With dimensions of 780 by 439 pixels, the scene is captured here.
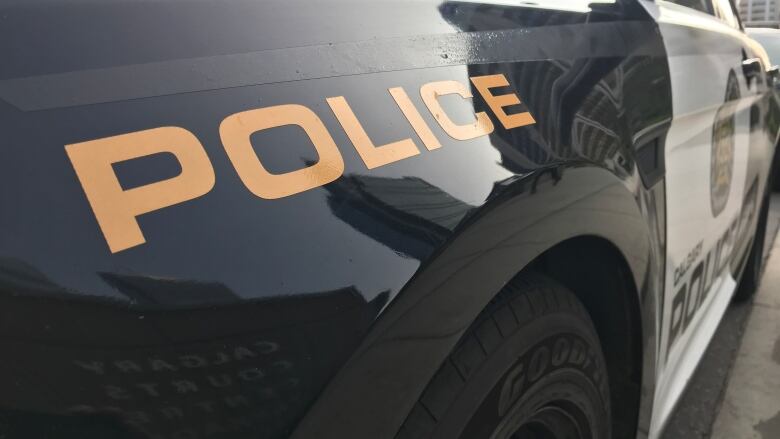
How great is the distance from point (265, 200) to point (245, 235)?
0.05 meters

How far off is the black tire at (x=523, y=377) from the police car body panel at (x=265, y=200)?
0.07 meters

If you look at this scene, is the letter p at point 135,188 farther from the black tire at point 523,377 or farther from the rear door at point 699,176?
the rear door at point 699,176

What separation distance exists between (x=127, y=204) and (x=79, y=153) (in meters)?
0.07

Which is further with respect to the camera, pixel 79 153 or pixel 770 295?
pixel 770 295

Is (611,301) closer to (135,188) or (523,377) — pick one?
(523,377)

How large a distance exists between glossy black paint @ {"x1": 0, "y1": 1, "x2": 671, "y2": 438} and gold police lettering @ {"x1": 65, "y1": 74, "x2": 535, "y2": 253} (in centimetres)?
1

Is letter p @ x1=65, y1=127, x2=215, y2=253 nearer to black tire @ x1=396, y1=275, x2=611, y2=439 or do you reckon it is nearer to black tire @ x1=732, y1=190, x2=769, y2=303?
black tire @ x1=396, y1=275, x2=611, y2=439

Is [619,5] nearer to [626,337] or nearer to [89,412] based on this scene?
[626,337]

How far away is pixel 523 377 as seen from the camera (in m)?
1.08

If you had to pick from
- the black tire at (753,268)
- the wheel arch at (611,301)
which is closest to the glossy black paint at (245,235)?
the wheel arch at (611,301)

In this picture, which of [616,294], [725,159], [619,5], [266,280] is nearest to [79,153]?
[266,280]

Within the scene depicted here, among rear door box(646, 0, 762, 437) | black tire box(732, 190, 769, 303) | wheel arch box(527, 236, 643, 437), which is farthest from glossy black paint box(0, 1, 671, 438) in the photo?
black tire box(732, 190, 769, 303)

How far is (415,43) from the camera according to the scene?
959 mm

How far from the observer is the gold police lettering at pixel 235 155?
63cm
